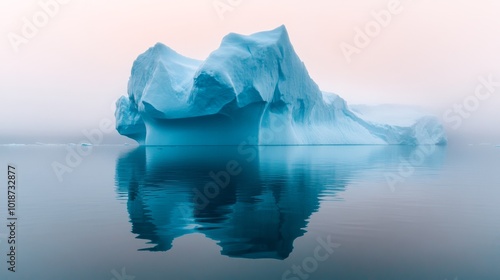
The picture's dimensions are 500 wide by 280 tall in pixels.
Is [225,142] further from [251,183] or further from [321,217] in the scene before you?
[321,217]

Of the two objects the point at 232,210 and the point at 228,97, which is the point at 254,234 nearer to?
the point at 232,210

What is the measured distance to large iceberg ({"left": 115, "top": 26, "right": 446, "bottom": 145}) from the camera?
28422mm

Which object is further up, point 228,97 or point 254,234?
point 228,97

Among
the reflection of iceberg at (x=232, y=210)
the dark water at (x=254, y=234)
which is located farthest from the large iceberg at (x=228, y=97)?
the dark water at (x=254, y=234)

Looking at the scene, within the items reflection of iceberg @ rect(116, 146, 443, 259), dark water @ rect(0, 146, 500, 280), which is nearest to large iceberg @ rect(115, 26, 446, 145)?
reflection of iceberg @ rect(116, 146, 443, 259)

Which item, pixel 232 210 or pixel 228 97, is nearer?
pixel 232 210

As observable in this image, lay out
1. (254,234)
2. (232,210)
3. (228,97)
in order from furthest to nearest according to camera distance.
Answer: (228,97) → (232,210) → (254,234)

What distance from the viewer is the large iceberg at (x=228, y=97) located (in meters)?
28.4

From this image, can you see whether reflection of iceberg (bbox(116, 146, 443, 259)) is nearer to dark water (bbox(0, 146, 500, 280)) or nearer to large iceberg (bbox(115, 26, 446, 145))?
dark water (bbox(0, 146, 500, 280))

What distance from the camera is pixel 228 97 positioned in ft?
91.1

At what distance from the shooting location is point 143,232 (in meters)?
4.85

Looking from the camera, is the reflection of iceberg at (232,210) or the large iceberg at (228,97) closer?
the reflection of iceberg at (232,210)

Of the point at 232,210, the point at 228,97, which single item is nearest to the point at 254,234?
the point at 232,210

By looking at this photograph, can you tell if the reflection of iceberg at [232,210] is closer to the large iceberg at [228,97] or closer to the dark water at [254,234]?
the dark water at [254,234]
